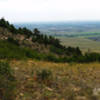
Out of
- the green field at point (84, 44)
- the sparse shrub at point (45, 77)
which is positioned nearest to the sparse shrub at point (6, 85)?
the sparse shrub at point (45, 77)

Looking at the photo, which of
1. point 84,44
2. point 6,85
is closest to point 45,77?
point 6,85

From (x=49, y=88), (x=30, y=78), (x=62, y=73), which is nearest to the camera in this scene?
(x=49, y=88)

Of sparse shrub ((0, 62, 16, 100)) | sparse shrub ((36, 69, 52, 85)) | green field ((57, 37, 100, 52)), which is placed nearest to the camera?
sparse shrub ((0, 62, 16, 100))

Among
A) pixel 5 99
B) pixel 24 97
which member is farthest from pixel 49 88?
pixel 5 99

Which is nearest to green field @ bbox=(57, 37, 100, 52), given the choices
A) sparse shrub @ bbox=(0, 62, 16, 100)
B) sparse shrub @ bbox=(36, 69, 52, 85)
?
sparse shrub @ bbox=(36, 69, 52, 85)

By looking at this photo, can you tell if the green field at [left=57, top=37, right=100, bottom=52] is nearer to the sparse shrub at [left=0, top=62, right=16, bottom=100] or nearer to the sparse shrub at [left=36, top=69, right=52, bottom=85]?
the sparse shrub at [left=36, top=69, right=52, bottom=85]

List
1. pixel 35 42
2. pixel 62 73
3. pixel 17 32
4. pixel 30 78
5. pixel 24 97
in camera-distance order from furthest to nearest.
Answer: pixel 17 32
pixel 35 42
pixel 62 73
pixel 30 78
pixel 24 97

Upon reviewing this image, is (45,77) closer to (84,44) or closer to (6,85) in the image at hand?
(6,85)

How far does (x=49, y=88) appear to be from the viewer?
12.3 ft

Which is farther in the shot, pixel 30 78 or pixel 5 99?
pixel 30 78

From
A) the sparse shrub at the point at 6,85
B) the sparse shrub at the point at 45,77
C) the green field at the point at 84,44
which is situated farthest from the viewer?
the green field at the point at 84,44

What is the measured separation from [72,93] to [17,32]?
46.3 ft

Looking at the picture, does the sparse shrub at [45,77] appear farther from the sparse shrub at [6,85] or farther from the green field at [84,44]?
the green field at [84,44]

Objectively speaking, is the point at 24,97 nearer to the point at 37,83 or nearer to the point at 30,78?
the point at 37,83
